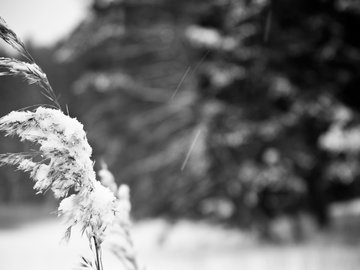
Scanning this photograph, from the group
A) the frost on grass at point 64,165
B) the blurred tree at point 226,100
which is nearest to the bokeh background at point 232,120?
the blurred tree at point 226,100

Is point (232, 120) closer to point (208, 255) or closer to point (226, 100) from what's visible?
point (226, 100)

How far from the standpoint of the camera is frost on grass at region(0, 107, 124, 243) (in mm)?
1033

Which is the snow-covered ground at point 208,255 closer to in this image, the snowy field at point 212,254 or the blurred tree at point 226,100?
the snowy field at point 212,254

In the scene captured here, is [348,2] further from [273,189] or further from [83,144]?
[83,144]

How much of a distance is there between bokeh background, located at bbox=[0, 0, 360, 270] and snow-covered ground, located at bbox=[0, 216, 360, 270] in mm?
52

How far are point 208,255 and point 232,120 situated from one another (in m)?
3.00

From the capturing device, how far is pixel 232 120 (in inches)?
287

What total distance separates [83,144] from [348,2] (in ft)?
21.2

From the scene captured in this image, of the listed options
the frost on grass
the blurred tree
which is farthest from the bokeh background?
the frost on grass

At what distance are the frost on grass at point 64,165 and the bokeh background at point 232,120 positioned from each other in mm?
4874

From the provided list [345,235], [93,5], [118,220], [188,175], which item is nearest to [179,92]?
[188,175]

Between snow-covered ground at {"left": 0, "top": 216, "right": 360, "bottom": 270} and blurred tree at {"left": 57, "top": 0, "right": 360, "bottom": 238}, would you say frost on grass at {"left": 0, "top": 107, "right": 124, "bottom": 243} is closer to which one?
snow-covered ground at {"left": 0, "top": 216, "right": 360, "bottom": 270}

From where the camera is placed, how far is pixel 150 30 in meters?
8.98

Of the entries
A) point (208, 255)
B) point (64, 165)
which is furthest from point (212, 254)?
point (64, 165)
